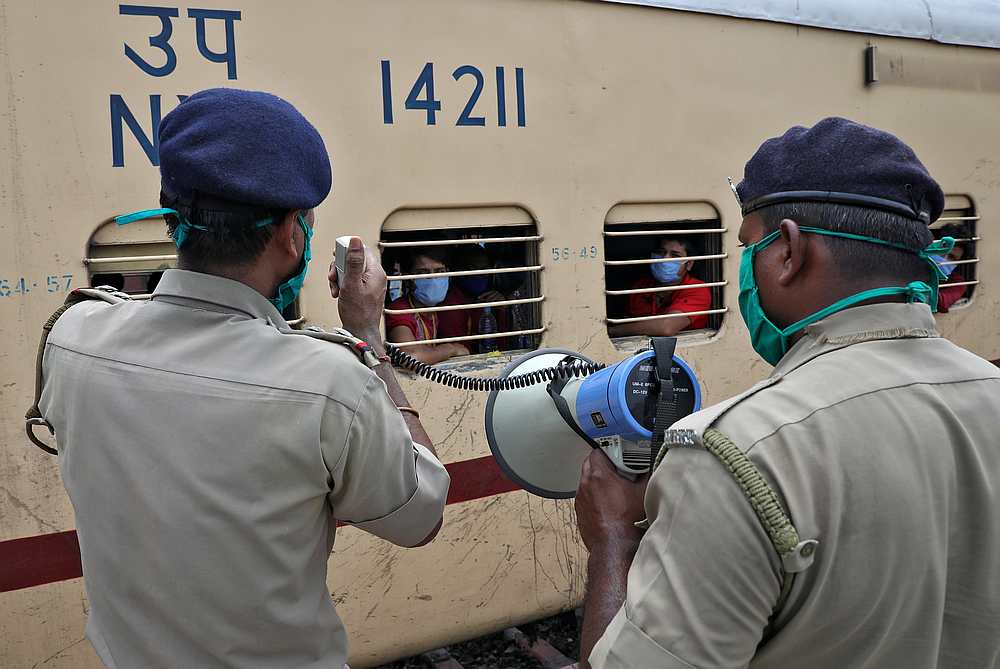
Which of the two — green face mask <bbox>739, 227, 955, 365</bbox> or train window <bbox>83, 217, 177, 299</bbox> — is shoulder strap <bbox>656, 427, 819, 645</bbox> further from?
train window <bbox>83, 217, 177, 299</bbox>

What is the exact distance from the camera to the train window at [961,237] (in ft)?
16.2

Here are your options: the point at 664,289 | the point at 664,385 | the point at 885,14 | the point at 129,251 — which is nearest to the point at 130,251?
the point at 129,251

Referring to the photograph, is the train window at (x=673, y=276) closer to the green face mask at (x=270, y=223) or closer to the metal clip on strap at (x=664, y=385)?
the metal clip on strap at (x=664, y=385)

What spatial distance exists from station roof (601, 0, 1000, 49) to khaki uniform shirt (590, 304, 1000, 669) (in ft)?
9.38

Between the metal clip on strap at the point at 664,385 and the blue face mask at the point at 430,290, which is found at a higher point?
the blue face mask at the point at 430,290

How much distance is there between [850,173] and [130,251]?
88.9 inches

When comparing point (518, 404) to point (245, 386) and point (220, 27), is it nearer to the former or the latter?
point (245, 386)

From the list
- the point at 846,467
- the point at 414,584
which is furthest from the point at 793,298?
the point at 414,584

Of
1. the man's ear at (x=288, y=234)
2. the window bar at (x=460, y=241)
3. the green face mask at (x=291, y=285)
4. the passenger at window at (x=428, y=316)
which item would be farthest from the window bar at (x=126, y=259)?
the man's ear at (x=288, y=234)

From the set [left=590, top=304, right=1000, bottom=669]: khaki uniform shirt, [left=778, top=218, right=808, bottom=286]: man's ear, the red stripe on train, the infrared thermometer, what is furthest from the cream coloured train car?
[left=590, top=304, right=1000, bottom=669]: khaki uniform shirt

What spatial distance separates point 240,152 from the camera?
4.70 ft

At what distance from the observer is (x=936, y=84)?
15.5ft

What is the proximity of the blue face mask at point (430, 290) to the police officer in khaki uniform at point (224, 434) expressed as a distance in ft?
6.12

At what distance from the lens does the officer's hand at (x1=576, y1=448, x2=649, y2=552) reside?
1.55m
